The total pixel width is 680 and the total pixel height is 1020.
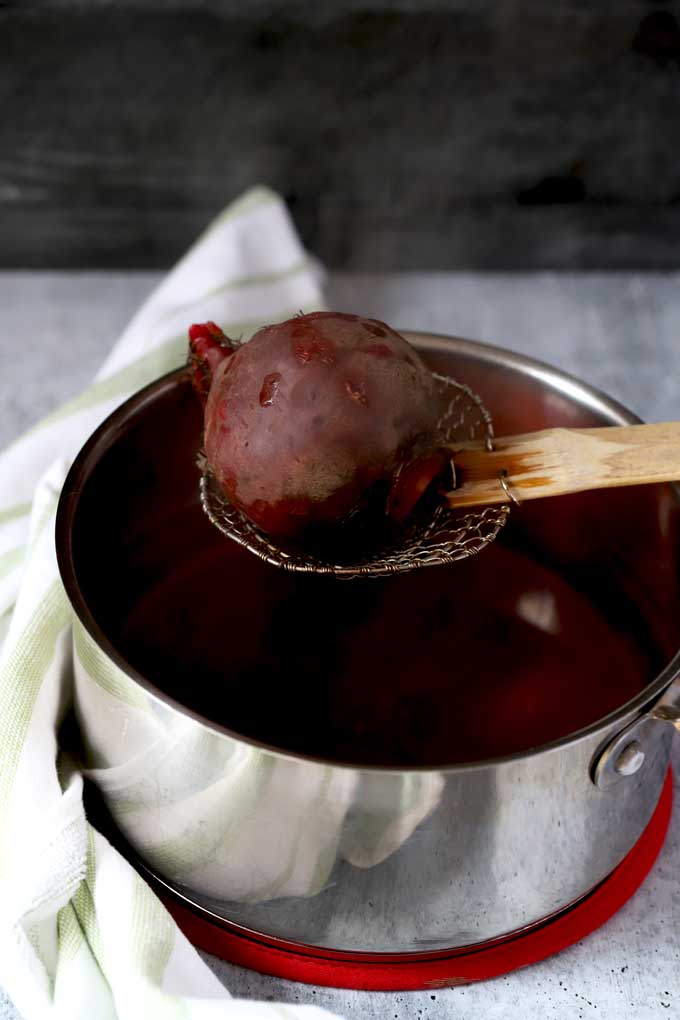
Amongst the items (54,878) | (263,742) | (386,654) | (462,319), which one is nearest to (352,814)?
(263,742)

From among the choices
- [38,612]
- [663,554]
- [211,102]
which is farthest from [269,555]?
[211,102]

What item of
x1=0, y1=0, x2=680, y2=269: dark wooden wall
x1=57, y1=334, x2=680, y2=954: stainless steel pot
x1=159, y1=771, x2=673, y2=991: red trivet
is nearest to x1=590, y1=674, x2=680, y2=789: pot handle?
x1=57, y1=334, x2=680, y2=954: stainless steel pot

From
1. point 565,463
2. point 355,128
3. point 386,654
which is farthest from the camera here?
point 355,128

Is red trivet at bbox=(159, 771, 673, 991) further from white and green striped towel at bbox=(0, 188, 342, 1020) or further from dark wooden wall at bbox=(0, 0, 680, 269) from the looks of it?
dark wooden wall at bbox=(0, 0, 680, 269)

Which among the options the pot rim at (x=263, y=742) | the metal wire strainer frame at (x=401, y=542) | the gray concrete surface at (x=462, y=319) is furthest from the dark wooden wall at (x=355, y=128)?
the metal wire strainer frame at (x=401, y=542)

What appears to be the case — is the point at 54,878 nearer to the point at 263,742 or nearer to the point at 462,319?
the point at 263,742

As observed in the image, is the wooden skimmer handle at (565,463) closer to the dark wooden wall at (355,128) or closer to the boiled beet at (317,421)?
the boiled beet at (317,421)
